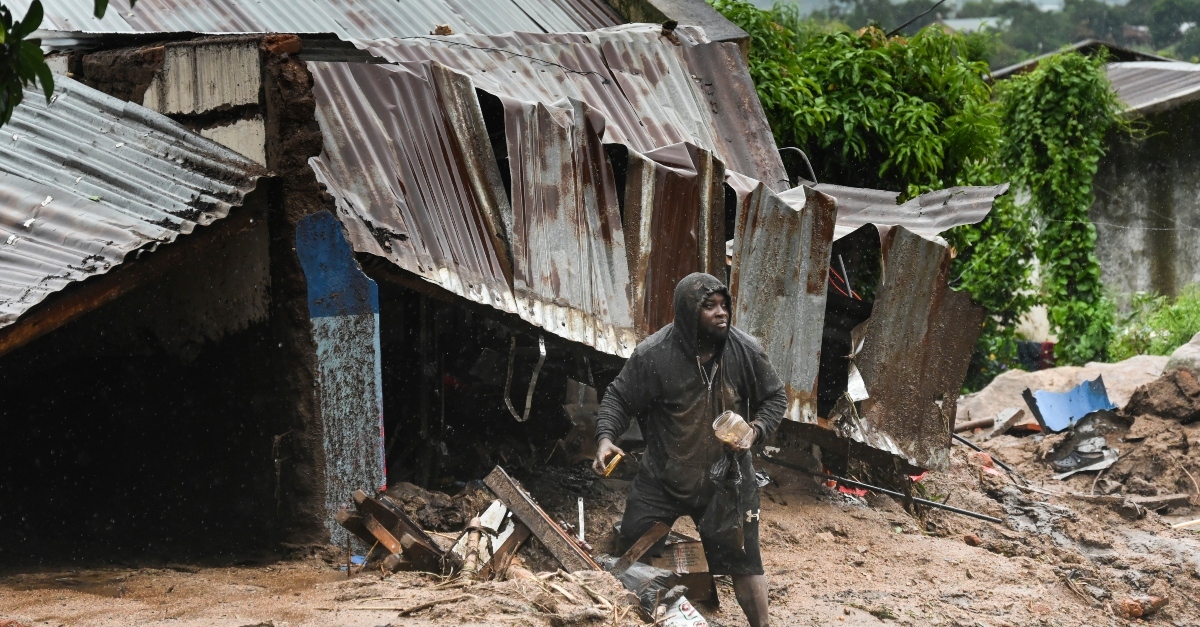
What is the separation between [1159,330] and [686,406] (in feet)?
45.3

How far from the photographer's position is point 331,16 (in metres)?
9.74

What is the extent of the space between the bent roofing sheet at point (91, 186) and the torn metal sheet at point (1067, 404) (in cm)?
961

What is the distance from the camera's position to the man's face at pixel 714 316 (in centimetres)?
574

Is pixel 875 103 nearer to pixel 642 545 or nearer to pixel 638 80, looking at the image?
pixel 638 80

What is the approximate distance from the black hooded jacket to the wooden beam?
208 centimetres

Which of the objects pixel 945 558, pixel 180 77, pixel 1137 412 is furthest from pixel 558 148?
pixel 1137 412

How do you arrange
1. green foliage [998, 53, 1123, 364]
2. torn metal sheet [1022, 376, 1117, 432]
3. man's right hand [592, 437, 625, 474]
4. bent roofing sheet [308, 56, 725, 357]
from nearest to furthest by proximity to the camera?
man's right hand [592, 437, 625, 474] → bent roofing sheet [308, 56, 725, 357] → torn metal sheet [1022, 376, 1117, 432] → green foliage [998, 53, 1123, 364]

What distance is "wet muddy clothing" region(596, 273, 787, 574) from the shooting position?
5863 mm

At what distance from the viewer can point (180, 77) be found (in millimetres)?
6621

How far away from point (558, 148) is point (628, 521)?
2.64 m

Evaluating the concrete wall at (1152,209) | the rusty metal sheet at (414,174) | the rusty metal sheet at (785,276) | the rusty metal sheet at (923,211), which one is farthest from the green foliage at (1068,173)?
the rusty metal sheet at (414,174)

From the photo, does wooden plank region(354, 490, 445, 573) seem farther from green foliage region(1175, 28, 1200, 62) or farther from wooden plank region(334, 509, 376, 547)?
green foliage region(1175, 28, 1200, 62)

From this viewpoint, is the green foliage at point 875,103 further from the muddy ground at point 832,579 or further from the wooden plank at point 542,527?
the wooden plank at point 542,527

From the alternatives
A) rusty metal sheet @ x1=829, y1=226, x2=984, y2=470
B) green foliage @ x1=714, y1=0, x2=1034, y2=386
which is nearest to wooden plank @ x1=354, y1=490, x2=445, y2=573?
rusty metal sheet @ x1=829, y1=226, x2=984, y2=470
